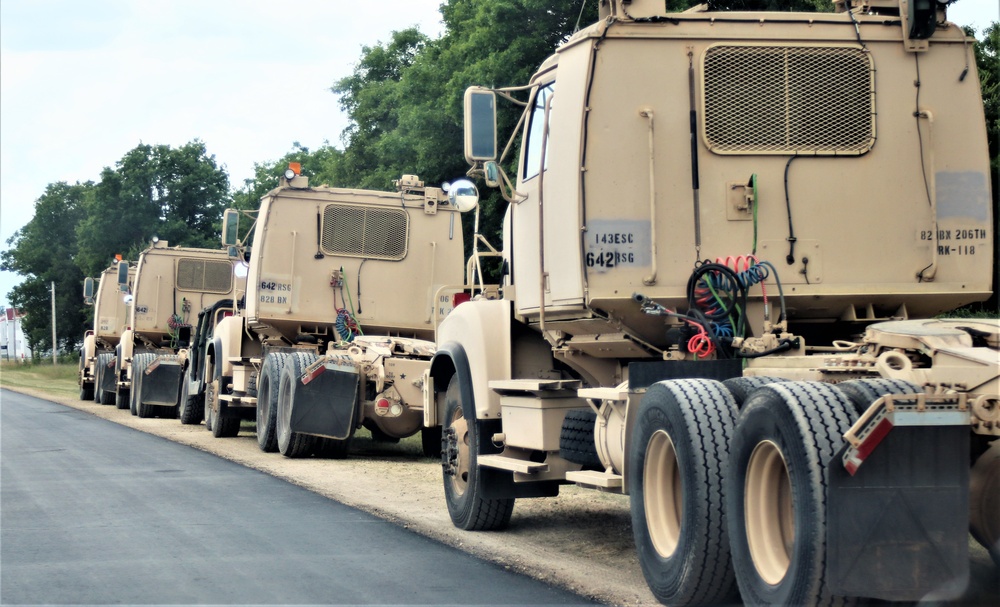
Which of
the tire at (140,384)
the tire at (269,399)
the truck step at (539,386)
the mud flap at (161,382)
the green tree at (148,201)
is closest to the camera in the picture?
the truck step at (539,386)

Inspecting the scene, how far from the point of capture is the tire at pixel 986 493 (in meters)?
5.11

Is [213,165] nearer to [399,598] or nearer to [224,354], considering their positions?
[224,354]

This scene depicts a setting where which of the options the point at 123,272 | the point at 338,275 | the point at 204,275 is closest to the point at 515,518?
the point at 338,275

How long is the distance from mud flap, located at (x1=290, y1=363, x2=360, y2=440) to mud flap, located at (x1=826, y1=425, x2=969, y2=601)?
1020cm

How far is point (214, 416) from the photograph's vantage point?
19.9 metres

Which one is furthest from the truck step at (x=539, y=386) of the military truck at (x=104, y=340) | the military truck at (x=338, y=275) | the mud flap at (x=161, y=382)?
the military truck at (x=104, y=340)

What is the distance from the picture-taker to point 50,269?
89562mm

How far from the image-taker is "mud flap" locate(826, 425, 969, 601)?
15.6 feet

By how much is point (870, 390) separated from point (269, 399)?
12.0 m

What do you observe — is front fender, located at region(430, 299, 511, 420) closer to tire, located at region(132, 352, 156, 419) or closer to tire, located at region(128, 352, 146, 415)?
tire, located at region(132, 352, 156, 419)

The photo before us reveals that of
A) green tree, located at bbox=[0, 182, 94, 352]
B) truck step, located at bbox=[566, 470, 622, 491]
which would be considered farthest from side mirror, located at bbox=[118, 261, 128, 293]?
green tree, located at bbox=[0, 182, 94, 352]

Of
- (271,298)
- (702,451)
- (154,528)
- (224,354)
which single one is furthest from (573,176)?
(224,354)

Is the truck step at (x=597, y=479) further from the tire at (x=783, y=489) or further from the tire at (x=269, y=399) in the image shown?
the tire at (x=269, y=399)

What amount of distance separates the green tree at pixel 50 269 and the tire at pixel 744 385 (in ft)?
269
